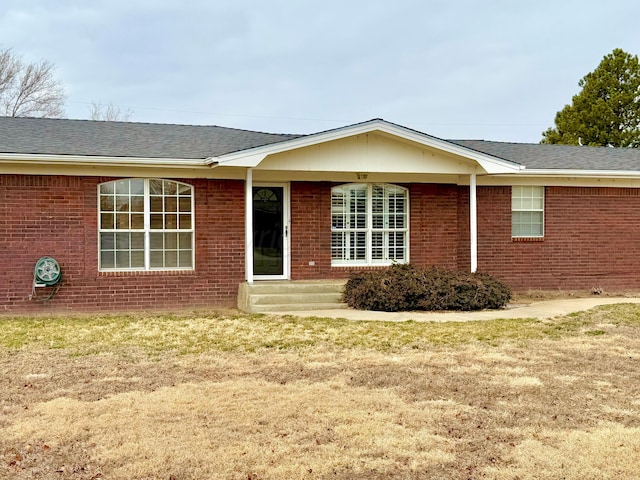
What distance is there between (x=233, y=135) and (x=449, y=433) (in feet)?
37.3

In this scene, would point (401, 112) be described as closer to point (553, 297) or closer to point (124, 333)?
point (553, 297)

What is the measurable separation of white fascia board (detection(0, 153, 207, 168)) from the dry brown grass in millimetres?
3371

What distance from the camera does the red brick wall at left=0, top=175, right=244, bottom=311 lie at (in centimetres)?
1199

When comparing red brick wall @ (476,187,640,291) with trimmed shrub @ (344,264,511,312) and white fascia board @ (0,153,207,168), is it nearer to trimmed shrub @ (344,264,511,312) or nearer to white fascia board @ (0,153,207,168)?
trimmed shrub @ (344,264,511,312)

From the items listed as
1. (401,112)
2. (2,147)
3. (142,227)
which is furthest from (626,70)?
(2,147)

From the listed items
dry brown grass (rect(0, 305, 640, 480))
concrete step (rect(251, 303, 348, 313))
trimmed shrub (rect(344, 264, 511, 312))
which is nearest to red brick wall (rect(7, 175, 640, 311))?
concrete step (rect(251, 303, 348, 313))

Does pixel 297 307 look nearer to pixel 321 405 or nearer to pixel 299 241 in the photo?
pixel 299 241

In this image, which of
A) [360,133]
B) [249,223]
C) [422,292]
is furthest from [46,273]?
[422,292]

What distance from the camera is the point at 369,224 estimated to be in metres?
14.1

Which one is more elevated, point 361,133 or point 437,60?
point 437,60

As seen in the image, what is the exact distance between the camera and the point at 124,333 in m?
9.98

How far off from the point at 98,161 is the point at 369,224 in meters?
5.61

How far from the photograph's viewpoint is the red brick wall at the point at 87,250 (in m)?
12.0

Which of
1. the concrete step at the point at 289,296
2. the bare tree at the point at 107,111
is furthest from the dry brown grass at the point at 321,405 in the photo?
the bare tree at the point at 107,111
